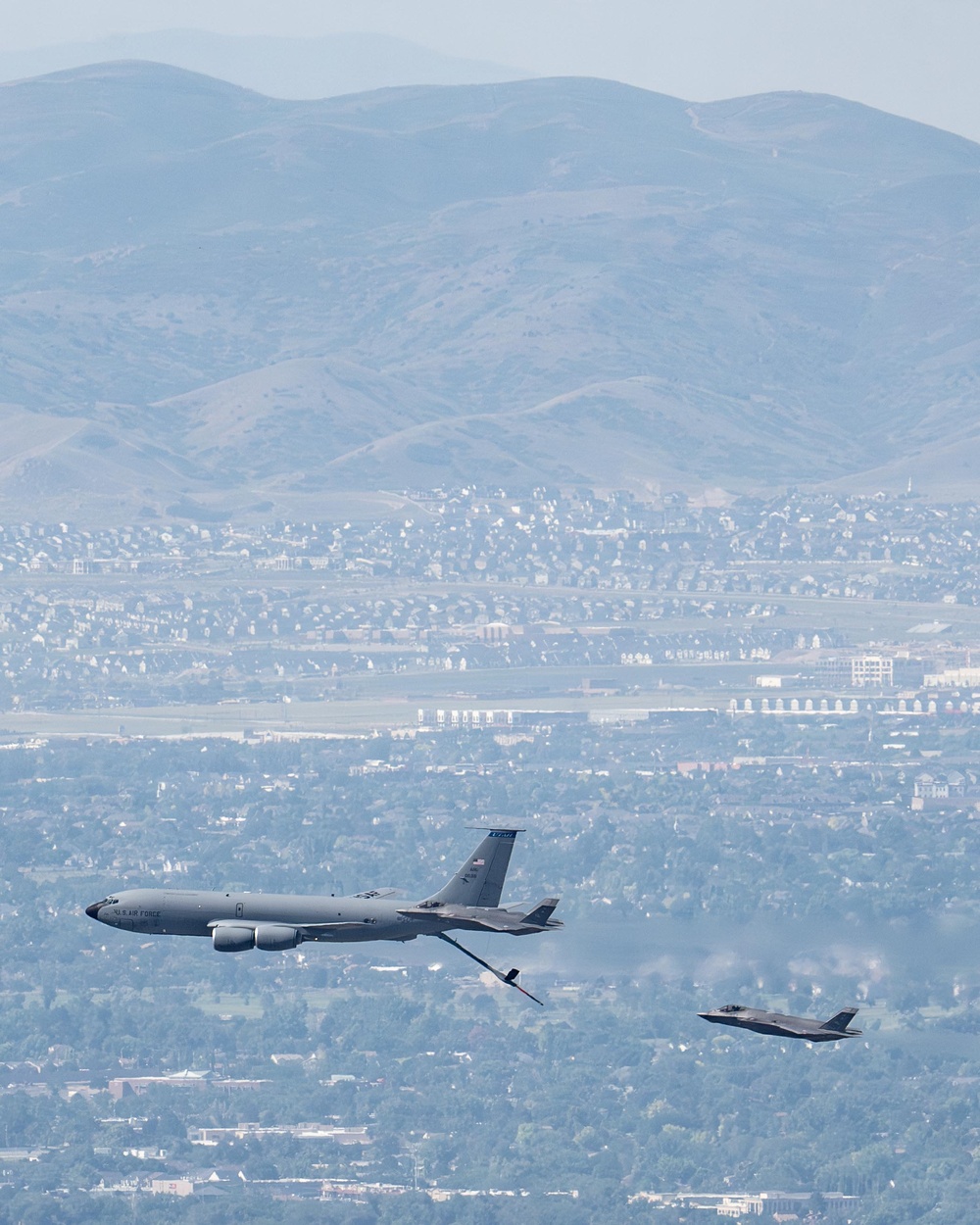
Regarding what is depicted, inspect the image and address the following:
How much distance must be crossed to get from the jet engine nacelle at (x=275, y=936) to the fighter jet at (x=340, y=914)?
2 centimetres

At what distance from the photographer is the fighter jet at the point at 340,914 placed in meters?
63.1

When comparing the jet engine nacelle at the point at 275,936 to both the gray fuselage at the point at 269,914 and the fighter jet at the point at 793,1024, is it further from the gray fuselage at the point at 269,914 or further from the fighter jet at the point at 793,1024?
the fighter jet at the point at 793,1024

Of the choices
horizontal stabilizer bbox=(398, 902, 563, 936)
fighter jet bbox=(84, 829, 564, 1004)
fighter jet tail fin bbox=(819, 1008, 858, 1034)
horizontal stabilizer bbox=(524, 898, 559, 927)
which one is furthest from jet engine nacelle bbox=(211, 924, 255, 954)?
fighter jet tail fin bbox=(819, 1008, 858, 1034)

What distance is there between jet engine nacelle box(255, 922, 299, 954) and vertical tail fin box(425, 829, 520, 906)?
9.68 feet

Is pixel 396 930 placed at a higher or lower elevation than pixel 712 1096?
higher

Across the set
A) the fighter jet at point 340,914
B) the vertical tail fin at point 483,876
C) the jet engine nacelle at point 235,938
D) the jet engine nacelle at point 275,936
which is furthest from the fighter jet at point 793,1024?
the jet engine nacelle at point 235,938

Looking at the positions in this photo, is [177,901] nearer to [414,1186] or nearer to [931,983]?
[414,1186]

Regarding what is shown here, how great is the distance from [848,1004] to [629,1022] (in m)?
13.3

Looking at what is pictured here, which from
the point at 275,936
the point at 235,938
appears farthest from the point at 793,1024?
the point at 235,938

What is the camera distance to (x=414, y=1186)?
162m

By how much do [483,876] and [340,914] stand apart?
10.8 ft

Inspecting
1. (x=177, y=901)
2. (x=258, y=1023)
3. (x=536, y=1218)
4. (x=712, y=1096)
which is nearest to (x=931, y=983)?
(x=712, y=1096)

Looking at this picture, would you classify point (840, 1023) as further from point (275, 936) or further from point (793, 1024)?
point (275, 936)

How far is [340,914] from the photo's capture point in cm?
6462
